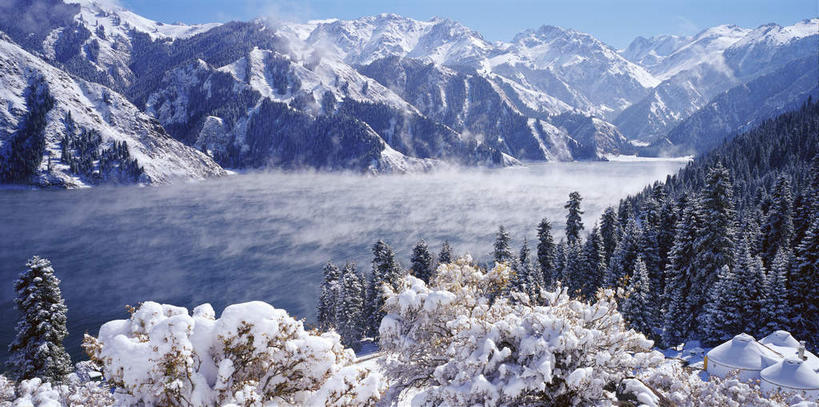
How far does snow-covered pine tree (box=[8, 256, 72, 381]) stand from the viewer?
33.3 meters

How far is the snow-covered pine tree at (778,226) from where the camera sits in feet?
167

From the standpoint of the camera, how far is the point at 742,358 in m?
28.1

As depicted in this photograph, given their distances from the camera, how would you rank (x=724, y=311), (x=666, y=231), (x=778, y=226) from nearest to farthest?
1. (x=724, y=311)
2. (x=778, y=226)
3. (x=666, y=231)

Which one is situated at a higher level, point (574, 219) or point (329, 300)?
point (574, 219)

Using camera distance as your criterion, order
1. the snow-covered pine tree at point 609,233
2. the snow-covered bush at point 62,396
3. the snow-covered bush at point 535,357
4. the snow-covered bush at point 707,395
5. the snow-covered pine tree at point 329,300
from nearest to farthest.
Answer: the snow-covered bush at point 535,357, the snow-covered bush at point 62,396, the snow-covered bush at point 707,395, the snow-covered pine tree at point 329,300, the snow-covered pine tree at point 609,233

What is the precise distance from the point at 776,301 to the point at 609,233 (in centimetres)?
3797

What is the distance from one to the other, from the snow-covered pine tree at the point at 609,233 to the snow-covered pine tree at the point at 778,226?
68.3ft

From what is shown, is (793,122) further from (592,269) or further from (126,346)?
(126,346)

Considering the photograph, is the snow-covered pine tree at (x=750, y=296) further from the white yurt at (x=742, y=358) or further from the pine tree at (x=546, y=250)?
the pine tree at (x=546, y=250)

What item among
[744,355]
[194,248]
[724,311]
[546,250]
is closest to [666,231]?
[546,250]

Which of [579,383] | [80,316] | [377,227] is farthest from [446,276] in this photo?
[377,227]

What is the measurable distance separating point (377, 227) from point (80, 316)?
4247 inches

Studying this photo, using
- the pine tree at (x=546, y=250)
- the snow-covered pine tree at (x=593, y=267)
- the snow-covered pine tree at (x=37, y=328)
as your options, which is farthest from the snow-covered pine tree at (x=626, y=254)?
the snow-covered pine tree at (x=37, y=328)

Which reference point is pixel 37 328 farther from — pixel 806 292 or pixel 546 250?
pixel 546 250
